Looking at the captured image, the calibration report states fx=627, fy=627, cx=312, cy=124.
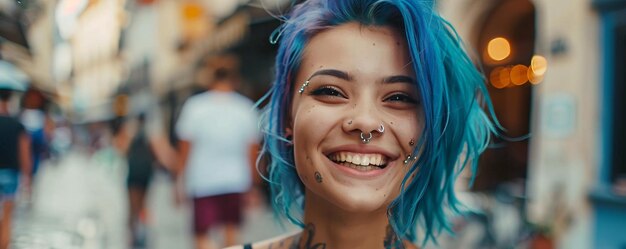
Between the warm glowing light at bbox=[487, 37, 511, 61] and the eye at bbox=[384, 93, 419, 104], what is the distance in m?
4.21

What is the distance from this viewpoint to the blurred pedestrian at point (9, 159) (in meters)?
2.71

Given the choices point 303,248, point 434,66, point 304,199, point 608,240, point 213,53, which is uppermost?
point 213,53

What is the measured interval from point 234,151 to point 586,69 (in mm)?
2610

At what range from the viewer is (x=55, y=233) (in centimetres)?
288

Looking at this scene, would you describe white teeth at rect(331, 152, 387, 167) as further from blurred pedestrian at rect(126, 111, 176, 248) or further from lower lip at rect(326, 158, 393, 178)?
blurred pedestrian at rect(126, 111, 176, 248)

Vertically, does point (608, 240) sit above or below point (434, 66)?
below

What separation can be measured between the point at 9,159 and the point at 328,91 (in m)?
2.06

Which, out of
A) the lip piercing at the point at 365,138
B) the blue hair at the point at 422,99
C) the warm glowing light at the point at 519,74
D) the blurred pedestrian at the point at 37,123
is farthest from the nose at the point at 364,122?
the warm glowing light at the point at 519,74

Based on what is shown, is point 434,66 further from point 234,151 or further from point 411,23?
point 234,151

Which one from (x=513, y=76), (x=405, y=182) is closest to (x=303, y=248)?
(x=405, y=182)

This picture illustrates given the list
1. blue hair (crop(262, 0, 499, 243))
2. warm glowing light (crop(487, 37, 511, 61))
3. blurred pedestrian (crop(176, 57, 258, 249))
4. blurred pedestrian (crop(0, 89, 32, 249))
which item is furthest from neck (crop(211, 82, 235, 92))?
warm glowing light (crop(487, 37, 511, 61))

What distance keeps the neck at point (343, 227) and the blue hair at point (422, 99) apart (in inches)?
1.4

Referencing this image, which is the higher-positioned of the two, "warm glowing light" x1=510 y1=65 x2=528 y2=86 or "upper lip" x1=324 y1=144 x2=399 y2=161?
"warm glowing light" x1=510 y1=65 x2=528 y2=86

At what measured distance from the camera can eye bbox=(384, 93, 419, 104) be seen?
1295 millimetres
